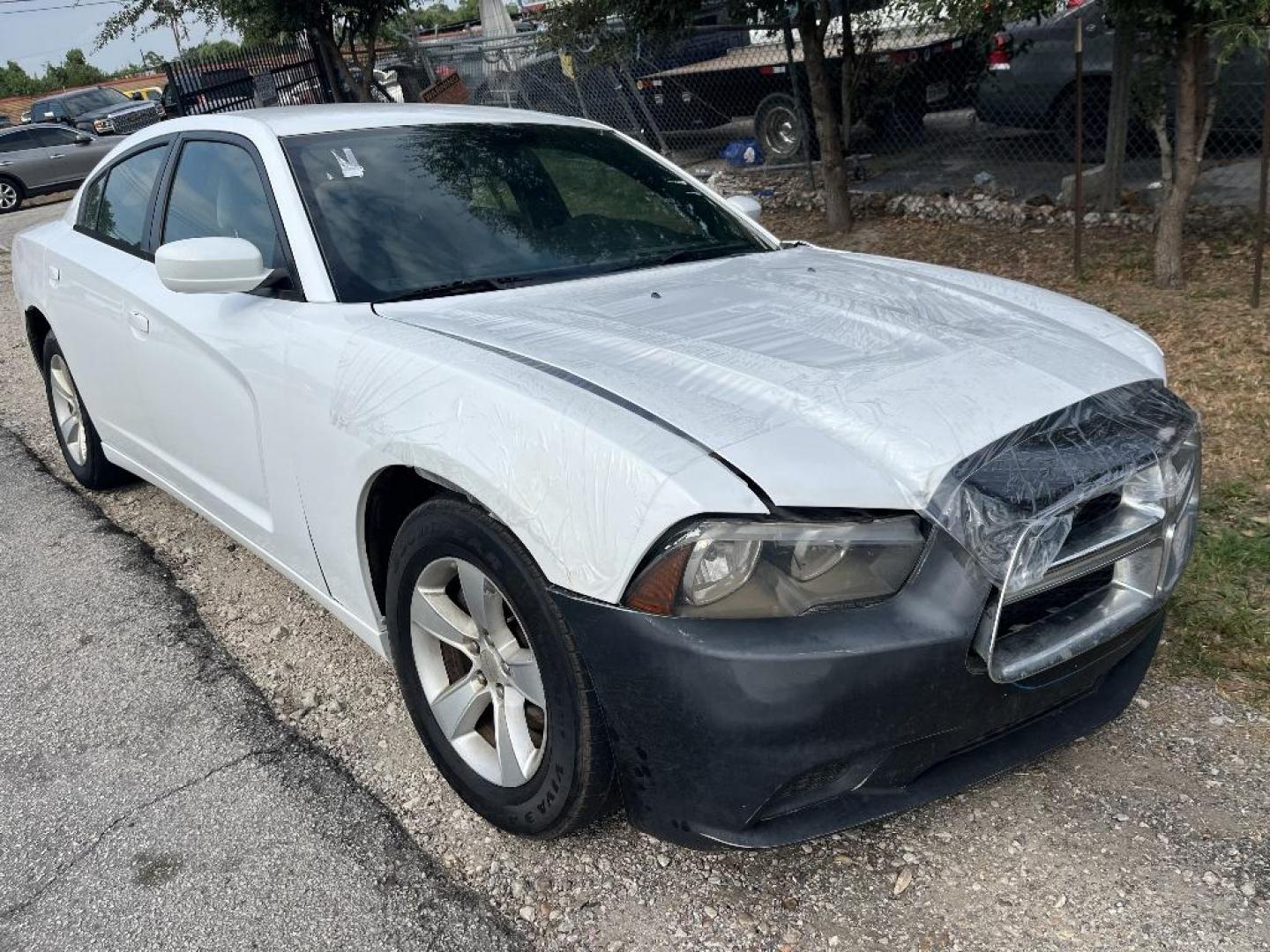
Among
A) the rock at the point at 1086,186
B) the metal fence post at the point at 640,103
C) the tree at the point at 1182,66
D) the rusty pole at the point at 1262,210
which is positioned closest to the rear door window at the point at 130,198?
the tree at the point at 1182,66

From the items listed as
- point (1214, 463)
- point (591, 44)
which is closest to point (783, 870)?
point (1214, 463)

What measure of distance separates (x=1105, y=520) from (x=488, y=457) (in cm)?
129

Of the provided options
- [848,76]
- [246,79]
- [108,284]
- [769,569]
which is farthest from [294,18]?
[769,569]

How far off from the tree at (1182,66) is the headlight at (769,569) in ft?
14.3

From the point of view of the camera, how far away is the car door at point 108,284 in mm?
4000

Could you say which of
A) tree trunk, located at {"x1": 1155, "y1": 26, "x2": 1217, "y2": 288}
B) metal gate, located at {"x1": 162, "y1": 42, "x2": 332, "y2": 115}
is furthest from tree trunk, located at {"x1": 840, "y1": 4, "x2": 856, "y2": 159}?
metal gate, located at {"x1": 162, "y1": 42, "x2": 332, "y2": 115}

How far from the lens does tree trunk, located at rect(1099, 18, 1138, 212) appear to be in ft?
23.4

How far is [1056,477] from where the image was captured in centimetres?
222

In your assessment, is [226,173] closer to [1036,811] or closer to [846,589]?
[846,589]

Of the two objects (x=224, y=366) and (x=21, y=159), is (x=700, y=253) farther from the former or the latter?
(x=21, y=159)

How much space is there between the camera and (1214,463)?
14.3ft

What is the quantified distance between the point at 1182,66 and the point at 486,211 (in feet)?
14.2

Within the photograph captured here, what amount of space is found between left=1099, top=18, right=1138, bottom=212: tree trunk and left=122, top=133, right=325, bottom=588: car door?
18.4 feet

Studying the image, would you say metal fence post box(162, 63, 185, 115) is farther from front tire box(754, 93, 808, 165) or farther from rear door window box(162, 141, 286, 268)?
rear door window box(162, 141, 286, 268)
